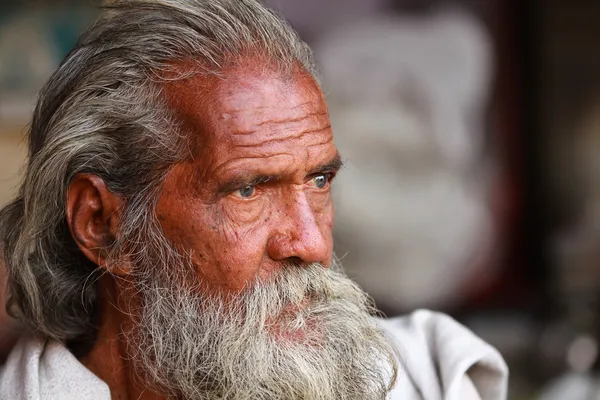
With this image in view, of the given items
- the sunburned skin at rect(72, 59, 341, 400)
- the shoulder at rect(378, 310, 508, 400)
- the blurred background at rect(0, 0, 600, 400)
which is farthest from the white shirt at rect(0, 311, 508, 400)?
the blurred background at rect(0, 0, 600, 400)

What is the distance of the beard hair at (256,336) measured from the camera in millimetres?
2406

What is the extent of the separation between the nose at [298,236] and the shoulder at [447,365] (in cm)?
55

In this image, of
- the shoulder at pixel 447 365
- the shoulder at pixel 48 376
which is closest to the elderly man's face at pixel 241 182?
the shoulder at pixel 48 376

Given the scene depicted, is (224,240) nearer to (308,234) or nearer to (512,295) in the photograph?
(308,234)

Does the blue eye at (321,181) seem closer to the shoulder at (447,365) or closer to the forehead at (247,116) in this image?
the forehead at (247,116)

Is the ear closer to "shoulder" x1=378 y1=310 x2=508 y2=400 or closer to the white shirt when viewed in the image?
the white shirt

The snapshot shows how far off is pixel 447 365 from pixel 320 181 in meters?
0.71

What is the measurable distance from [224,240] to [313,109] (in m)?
0.41

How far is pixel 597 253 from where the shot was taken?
5254mm

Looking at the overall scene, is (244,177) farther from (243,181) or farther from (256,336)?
(256,336)

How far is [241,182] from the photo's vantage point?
2.40 metres

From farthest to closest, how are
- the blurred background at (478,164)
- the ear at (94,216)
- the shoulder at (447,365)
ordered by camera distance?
the blurred background at (478,164) < the shoulder at (447,365) < the ear at (94,216)

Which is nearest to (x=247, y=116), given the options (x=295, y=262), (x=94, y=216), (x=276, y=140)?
(x=276, y=140)

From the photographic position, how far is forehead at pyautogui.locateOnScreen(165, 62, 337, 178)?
2408 millimetres
